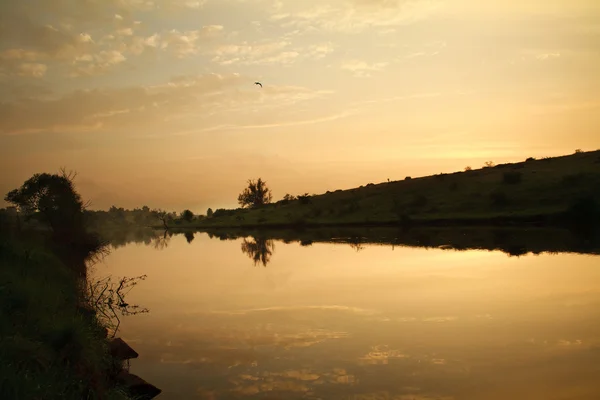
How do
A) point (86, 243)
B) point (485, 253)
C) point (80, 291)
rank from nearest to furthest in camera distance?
1. point (80, 291)
2. point (485, 253)
3. point (86, 243)

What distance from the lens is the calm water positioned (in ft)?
43.2

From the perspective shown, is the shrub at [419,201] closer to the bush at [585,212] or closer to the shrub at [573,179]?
the shrub at [573,179]

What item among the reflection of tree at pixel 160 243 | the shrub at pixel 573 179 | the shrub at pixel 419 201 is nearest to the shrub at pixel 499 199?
the shrub at pixel 573 179

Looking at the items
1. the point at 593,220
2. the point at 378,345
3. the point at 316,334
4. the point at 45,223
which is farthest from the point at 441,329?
the point at 593,220

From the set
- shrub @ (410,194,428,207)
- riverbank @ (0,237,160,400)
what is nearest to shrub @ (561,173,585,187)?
shrub @ (410,194,428,207)

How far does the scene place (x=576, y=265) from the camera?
109ft

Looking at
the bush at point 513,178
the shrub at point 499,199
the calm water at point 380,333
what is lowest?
the calm water at point 380,333

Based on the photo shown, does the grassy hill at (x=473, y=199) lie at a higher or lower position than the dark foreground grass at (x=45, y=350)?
higher

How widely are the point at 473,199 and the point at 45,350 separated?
9622cm

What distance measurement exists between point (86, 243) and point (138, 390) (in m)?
39.3

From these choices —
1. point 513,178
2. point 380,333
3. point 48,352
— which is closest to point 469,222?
point 513,178

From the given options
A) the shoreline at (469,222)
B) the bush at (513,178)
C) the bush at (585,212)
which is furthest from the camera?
the bush at (513,178)

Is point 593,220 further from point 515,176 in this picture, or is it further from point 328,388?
point 328,388

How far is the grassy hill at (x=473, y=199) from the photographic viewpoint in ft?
273
